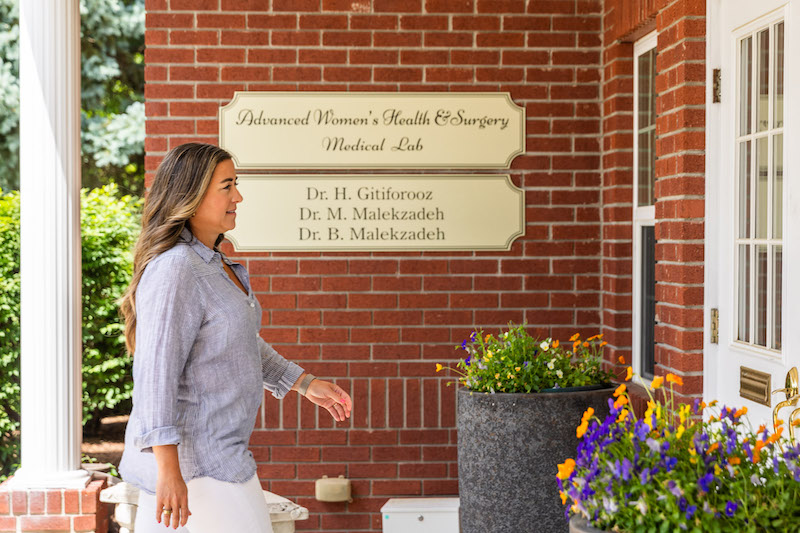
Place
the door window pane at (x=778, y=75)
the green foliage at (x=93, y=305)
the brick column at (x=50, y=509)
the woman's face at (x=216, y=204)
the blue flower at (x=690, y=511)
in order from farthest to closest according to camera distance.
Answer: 1. the green foliage at (x=93, y=305)
2. the brick column at (x=50, y=509)
3. the door window pane at (x=778, y=75)
4. the woman's face at (x=216, y=204)
5. the blue flower at (x=690, y=511)

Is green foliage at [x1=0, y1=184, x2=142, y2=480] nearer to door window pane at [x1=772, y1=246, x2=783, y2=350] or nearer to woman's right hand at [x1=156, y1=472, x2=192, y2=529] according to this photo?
woman's right hand at [x1=156, y1=472, x2=192, y2=529]

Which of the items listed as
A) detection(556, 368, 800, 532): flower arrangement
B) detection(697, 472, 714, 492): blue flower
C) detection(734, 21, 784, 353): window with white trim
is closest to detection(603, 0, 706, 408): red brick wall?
detection(734, 21, 784, 353): window with white trim

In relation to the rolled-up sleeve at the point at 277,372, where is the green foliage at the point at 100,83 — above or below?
above

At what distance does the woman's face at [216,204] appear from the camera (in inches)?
104

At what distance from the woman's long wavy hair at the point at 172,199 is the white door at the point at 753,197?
1835mm

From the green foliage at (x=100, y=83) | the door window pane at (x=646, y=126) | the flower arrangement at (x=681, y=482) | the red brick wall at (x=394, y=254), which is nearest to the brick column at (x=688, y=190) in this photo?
the door window pane at (x=646, y=126)

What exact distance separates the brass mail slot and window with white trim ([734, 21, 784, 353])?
3.8 inches

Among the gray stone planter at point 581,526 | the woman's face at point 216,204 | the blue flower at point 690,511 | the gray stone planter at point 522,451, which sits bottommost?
the gray stone planter at point 522,451

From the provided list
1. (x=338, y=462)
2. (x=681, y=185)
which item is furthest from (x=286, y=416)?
(x=681, y=185)

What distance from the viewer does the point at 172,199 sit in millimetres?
2607

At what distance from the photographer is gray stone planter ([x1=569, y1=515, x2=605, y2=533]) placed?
204 centimetres

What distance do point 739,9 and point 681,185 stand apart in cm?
68

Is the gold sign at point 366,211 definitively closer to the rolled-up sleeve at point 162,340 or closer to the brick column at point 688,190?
the brick column at point 688,190

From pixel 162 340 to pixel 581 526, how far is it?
1.13 metres
